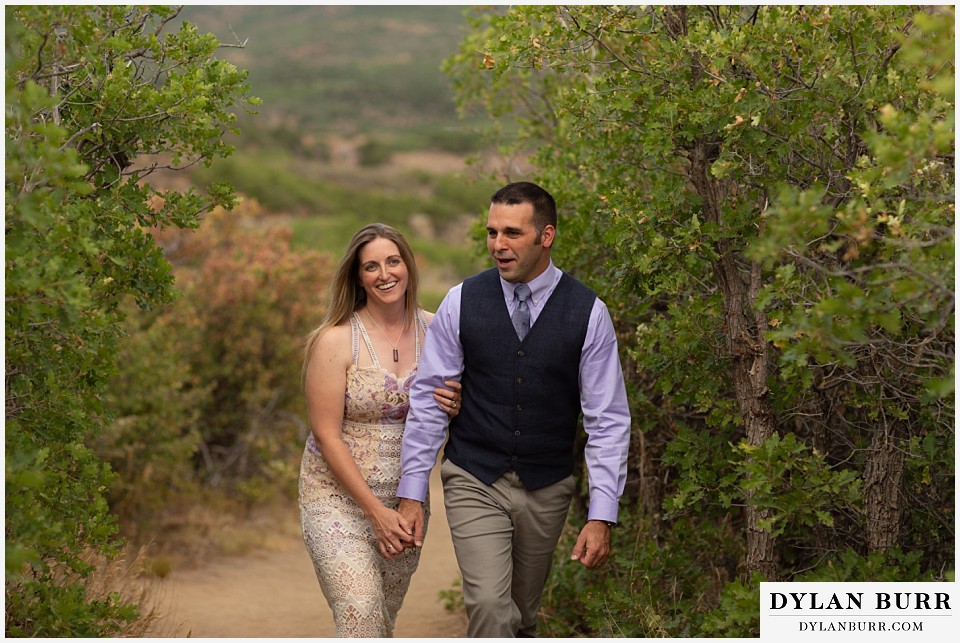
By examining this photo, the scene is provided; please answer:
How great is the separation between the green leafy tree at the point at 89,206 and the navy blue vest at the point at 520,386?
1.39m

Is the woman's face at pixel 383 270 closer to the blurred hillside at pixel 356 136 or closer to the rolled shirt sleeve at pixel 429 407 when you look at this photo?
the rolled shirt sleeve at pixel 429 407

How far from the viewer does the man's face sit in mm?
4168

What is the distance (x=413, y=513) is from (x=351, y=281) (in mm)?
1044

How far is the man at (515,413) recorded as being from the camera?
4152 mm

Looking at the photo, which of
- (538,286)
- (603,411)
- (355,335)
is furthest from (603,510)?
(355,335)

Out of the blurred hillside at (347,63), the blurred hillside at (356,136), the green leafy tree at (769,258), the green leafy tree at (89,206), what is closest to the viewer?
the green leafy tree at (89,206)

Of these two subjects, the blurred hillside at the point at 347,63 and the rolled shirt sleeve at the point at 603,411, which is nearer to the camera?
the rolled shirt sleeve at the point at 603,411

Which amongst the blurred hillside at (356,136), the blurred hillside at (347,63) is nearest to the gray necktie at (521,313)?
the blurred hillside at (356,136)

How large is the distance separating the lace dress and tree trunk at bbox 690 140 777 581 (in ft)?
4.41

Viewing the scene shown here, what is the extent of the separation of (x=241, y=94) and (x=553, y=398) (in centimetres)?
185

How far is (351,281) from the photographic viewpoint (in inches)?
182

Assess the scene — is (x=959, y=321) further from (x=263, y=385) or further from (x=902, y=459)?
(x=263, y=385)

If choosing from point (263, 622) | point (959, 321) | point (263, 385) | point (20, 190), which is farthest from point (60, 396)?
point (263, 385)

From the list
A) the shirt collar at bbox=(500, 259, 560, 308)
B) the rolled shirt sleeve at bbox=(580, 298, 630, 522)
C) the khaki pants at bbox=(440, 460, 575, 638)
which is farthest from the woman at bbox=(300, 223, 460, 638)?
the rolled shirt sleeve at bbox=(580, 298, 630, 522)
